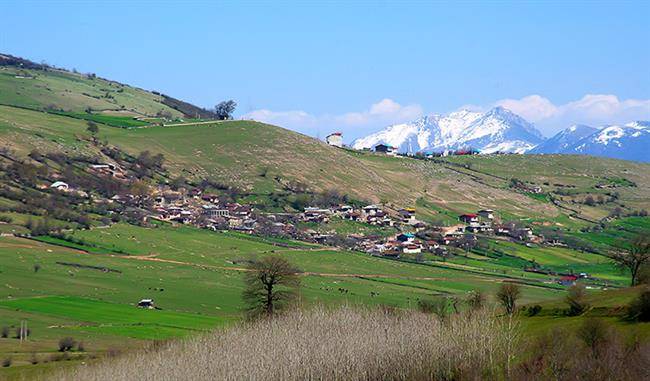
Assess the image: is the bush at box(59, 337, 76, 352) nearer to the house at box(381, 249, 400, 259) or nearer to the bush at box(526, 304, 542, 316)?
the bush at box(526, 304, 542, 316)

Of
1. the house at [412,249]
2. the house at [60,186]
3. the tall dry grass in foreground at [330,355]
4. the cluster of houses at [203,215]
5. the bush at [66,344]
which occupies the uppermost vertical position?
the house at [60,186]

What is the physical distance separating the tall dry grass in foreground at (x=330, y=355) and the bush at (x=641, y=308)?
925 centimetres

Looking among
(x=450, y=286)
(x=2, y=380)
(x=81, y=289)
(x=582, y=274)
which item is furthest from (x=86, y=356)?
(x=582, y=274)

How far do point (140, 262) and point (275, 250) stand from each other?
94.0 ft

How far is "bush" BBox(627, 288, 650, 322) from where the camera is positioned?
231ft

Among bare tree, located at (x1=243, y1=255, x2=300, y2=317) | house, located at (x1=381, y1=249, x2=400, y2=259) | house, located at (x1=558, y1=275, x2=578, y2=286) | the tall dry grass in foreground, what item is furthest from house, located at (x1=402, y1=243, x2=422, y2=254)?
the tall dry grass in foreground

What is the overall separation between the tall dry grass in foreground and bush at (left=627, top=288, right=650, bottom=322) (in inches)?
364

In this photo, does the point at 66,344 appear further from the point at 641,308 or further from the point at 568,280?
the point at 568,280

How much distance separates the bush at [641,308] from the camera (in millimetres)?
70312

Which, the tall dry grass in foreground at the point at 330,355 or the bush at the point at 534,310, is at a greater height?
the bush at the point at 534,310

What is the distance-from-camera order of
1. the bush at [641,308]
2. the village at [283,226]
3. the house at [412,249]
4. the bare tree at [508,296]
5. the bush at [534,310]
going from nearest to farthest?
1. the bush at [641,308]
2. the bush at [534,310]
3. the bare tree at [508,296]
4. the village at [283,226]
5. the house at [412,249]

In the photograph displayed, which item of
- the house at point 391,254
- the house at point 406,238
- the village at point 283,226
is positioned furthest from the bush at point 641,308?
the house at point 406,238

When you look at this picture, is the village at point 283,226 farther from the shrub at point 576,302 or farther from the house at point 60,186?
the shrub at point 576,302

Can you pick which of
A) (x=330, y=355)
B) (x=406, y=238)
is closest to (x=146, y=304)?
(x=330, y=355)
